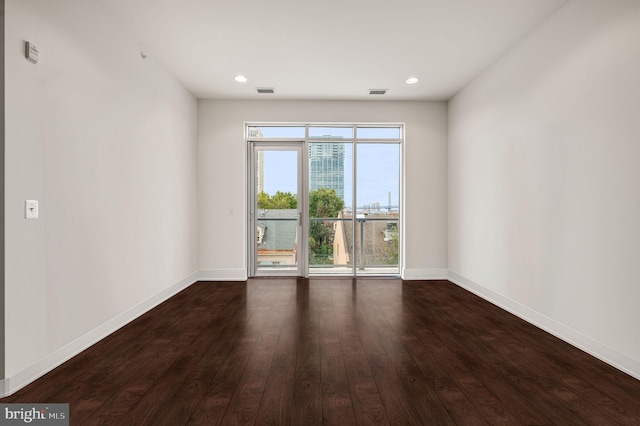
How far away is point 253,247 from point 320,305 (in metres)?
2.06

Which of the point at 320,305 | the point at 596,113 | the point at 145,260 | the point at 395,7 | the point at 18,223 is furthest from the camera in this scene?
the point at 320,305

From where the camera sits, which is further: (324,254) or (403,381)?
(324,254)

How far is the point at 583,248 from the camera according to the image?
9.02ft

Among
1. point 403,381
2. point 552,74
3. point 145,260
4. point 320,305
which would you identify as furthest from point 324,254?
point 552,74

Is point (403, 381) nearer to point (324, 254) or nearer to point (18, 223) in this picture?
point (18, 223)

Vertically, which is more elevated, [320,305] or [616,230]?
[616,230]

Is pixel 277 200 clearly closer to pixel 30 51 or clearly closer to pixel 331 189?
pixel 331 189

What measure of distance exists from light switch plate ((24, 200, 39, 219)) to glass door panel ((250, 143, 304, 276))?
3422 millimetres

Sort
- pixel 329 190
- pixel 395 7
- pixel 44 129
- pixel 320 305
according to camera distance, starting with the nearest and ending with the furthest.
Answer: pixel 44 129 < pixel 395 7 < pixel 320 305 < pixel 329 190

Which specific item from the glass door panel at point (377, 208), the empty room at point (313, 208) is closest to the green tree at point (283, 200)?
the empty room at point (313, 208)

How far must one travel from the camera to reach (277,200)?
18.4ft

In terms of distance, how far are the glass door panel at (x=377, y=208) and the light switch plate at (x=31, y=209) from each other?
423cm

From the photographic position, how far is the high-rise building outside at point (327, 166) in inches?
221

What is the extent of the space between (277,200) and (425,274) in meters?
2.76
